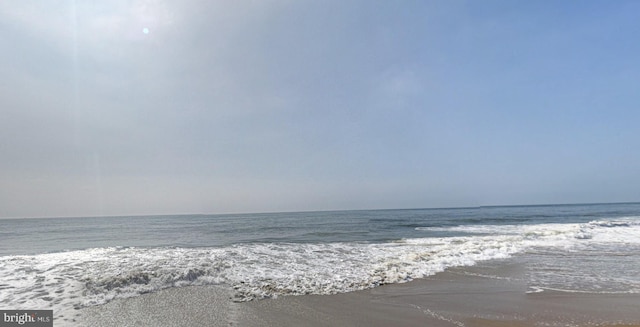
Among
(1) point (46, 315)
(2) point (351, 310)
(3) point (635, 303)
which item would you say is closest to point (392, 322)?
(2) point (351, 310)

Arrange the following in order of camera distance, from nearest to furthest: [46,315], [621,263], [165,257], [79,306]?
[46,315] → [79,306] → [621,263] → [165,257]

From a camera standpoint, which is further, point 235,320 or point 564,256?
point 564,256

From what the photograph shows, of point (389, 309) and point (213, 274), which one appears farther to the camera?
point (213, 274)

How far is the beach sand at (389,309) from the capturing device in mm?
6102

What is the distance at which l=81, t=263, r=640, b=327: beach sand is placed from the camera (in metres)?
6.10

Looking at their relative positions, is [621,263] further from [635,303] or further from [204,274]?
[204,274]

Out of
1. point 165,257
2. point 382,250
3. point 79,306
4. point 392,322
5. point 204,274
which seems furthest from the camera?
point 382,250

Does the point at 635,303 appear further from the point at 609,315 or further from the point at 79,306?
the point at 79,306

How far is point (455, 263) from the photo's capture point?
468 inches

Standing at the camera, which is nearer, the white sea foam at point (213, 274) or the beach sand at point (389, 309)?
the beach sand at point (389, 309)

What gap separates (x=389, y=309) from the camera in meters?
6.87

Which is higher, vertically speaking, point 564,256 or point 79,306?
point 79,306

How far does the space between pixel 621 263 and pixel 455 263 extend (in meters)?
6.31

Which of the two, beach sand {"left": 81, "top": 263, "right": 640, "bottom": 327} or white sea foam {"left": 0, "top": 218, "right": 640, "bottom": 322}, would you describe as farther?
white sea foam {"left": 0, "top": 218, "right": 640, "bottom": 322}
